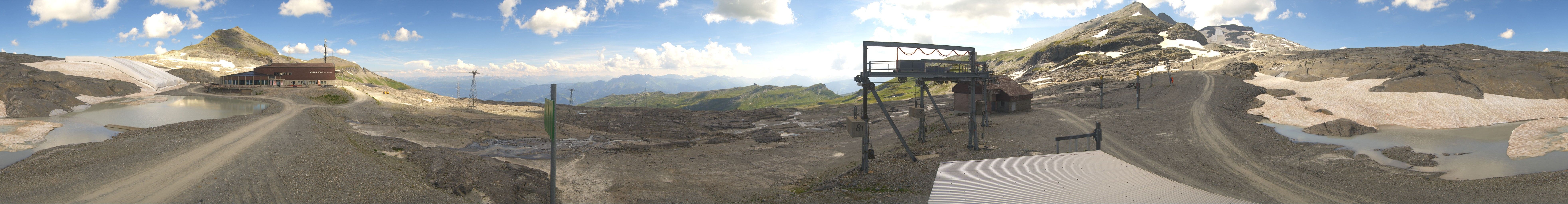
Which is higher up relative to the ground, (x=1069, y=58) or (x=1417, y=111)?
(x=1069, y=58)

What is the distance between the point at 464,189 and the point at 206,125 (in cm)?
2816

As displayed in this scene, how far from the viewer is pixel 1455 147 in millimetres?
23281

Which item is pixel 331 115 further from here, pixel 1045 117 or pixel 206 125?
pixel 1045 117

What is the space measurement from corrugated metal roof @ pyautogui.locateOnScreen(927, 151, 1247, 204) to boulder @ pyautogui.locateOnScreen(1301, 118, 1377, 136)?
2269 cm

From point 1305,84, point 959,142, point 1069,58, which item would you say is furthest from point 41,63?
point 1069,58

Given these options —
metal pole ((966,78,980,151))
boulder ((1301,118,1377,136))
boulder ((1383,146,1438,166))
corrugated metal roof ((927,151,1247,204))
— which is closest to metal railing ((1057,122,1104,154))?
corrugated metal roof ((927,151,1247,204))

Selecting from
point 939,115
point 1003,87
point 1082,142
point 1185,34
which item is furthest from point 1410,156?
point 1185,34

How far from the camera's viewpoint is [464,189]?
16.3m

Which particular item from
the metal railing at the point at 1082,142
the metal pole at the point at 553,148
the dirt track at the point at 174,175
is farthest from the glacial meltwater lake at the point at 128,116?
the metal railing at the point at 1082,142

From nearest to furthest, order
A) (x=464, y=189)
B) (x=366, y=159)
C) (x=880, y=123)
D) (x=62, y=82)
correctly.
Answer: (x=464, y=189) < (x=366, y=159) < (x=880, y=123) < (x=62, y=82)

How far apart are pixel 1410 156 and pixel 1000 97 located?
2431 centimetres

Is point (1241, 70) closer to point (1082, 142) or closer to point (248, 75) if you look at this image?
point (1082, 142)

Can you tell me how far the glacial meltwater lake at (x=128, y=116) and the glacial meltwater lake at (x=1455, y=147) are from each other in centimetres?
5290

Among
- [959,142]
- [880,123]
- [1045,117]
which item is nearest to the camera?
[959,142]
